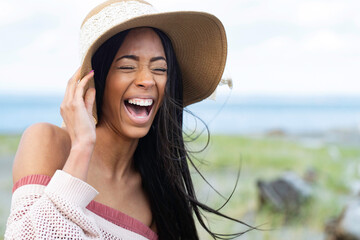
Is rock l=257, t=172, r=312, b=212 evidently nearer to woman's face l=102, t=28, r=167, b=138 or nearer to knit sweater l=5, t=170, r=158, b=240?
woman's face l=102, t=28, r=167, b=138

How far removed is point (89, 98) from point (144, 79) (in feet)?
A: 0.73

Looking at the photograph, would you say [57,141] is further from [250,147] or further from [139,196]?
[250,147]

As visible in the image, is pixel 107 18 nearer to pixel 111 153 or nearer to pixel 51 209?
pixel 111 153

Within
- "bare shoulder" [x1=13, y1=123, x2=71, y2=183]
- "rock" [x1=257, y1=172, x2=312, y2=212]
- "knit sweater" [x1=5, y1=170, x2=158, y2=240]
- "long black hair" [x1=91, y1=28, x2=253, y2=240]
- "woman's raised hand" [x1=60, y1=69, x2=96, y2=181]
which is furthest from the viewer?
"rock" [x1=257, y1=172, x2=312, y2=212]

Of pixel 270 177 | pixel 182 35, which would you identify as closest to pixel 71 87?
pixel 182 35

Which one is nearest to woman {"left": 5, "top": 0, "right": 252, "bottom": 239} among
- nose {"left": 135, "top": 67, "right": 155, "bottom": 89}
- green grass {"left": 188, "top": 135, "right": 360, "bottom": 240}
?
nose {"left": 135, "top": 67, "right": 155, "bottom": 89}

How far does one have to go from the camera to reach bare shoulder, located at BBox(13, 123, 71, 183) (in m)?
1.80

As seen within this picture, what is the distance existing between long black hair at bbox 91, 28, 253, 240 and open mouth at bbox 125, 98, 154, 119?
7cm

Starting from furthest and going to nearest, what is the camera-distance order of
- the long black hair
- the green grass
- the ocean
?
the ocean
the green grass
the long black hair

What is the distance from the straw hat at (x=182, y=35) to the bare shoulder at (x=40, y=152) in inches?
8.2

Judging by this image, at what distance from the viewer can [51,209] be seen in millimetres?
1577

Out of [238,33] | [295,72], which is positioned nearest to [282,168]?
[238,33]

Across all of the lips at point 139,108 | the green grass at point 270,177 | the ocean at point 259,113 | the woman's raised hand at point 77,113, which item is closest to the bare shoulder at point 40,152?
the woman's raised hand at point 77,113

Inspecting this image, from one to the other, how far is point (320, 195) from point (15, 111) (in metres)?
21.8
